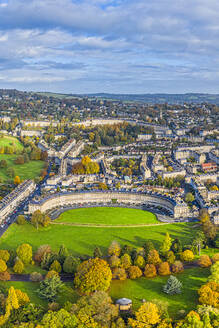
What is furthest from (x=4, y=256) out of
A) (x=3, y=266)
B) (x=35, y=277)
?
(x=35, y=277)

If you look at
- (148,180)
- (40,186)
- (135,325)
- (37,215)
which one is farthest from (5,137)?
(135,325)

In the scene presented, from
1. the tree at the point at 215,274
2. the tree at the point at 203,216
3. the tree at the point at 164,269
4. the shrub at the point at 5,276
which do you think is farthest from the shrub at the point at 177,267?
the shrub at the point at 5,276

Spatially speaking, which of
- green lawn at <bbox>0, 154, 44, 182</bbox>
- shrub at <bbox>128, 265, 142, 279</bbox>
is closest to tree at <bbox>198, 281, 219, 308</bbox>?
shrub at <bbox>128, 265, 142, 279</bbox>

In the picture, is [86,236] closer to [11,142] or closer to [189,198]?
[189,198]

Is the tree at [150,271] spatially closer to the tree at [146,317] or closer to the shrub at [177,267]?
the shrub at [177,267]

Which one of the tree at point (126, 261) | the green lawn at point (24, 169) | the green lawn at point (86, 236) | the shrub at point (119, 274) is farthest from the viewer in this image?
the green lawn at point (24, 169)
